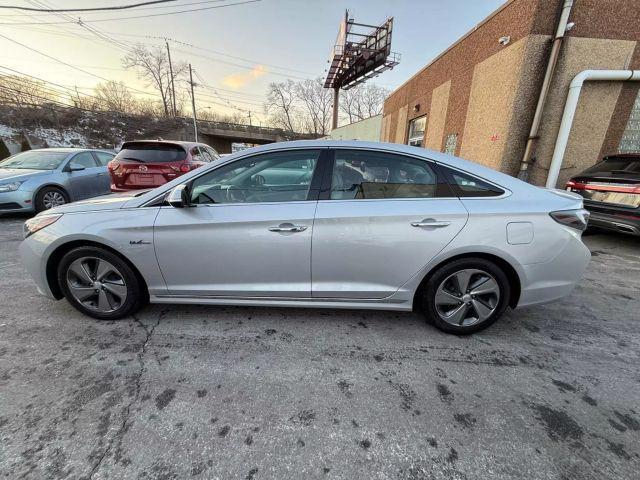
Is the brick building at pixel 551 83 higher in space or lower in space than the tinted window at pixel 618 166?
higher

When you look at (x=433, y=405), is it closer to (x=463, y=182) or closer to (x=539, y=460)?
(x=539, y=460)

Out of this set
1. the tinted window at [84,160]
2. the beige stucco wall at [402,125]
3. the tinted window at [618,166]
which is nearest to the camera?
the tinted window at [618,166]

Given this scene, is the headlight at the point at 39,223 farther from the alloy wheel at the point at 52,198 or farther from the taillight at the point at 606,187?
the taillight at the point at 606,187

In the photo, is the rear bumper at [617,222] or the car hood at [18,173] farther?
the car hood at [18,173]

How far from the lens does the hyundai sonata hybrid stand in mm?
2328

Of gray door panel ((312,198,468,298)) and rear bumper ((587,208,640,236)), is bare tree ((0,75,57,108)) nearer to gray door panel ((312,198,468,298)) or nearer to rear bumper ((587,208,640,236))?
gray door panel ((312,198,468,298))

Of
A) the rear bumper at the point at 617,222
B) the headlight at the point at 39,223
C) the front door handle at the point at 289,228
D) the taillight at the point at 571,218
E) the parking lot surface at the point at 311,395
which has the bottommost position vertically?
the parking lot surface at the point at 311,395

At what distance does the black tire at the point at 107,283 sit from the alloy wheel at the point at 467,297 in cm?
260

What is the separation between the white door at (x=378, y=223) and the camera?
2.31 metres

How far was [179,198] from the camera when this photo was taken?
2.35m

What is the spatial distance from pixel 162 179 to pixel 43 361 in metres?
4.22

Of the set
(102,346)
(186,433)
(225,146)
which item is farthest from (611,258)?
(225,146)

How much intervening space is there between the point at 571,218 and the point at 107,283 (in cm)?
390

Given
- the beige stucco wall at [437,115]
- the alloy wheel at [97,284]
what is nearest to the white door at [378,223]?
the alloy wheel at [97,284]
